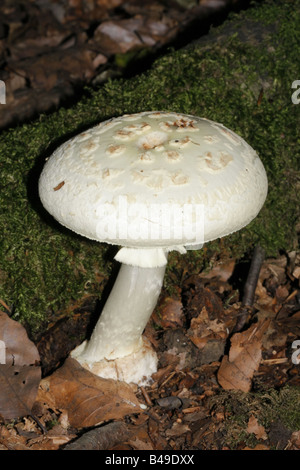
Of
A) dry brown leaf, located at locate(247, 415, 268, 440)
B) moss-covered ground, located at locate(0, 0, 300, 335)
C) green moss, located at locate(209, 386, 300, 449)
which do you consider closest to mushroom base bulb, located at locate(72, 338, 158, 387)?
green moss, located at locate(209, 386, 300, 449)

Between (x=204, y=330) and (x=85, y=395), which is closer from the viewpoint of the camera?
(x=85, y=395)

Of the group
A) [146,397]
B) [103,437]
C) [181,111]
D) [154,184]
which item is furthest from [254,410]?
[181,111]

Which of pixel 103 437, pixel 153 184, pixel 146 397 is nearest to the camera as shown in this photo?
pixel 153 184

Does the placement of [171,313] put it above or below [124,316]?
below

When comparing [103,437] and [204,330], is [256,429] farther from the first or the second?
[103,437]

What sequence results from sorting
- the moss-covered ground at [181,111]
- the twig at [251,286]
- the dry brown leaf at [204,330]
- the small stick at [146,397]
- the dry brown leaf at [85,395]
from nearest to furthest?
the dry brown leaf at [85,395]
the small stick at [146,397]
the moss-covered ground at [181,111]
the dry brown leaf at [204,330]
the twig at [251,286]

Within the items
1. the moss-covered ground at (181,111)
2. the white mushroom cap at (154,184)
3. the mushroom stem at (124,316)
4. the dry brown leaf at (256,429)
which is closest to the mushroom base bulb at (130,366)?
the mushroom stem at (124,316)

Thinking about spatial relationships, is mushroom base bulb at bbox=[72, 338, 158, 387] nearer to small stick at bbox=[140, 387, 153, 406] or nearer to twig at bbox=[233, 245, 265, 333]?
small stick at bbox=[140, 387, 153, 406]

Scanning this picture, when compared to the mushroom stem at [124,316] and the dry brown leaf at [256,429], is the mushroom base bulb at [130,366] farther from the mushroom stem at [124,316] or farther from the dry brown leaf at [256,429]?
the dry brown leaf at [256,429]

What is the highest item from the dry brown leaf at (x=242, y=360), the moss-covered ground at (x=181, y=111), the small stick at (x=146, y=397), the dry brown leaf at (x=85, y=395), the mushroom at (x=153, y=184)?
the mushroom at (x=153, y=184)
